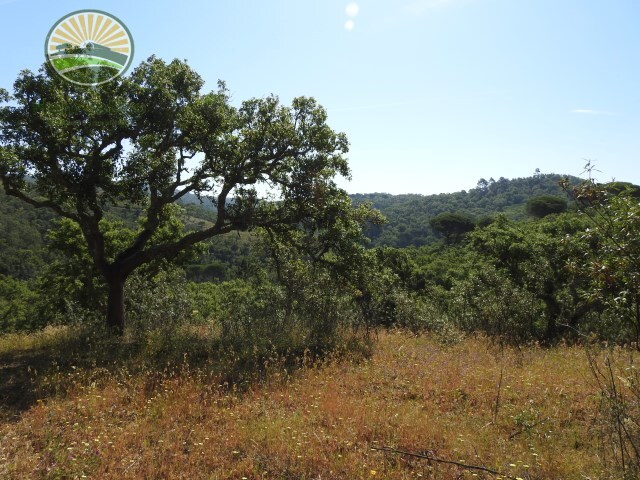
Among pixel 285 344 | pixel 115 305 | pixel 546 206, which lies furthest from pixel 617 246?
pixel 546 206

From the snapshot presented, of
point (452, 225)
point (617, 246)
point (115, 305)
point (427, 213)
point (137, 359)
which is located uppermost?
point (427, 213)

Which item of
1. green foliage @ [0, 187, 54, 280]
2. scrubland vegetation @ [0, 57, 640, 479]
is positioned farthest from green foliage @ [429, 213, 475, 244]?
green foliage @ [0, 187, 54, 280]

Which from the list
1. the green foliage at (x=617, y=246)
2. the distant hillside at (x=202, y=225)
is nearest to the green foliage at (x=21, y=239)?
the distant hillside at (x=202, y=225)

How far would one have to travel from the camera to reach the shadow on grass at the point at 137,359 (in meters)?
7.68

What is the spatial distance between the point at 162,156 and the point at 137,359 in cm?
589

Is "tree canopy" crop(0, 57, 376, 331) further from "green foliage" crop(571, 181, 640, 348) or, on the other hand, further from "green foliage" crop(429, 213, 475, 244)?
"green foliage" crop(429, 213, 475, 244)

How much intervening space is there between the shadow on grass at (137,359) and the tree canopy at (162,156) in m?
1.79

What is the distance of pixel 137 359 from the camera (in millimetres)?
9102

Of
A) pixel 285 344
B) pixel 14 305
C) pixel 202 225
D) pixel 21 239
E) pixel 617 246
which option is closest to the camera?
pixel 617 246

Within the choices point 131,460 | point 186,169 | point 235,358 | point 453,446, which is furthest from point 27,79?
point 453,446

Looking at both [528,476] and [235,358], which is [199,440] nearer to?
[235,358]

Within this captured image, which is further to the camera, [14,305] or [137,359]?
[14,305]

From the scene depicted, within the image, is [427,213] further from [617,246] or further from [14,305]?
[617,246]

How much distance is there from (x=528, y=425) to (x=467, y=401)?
3.82 ft
